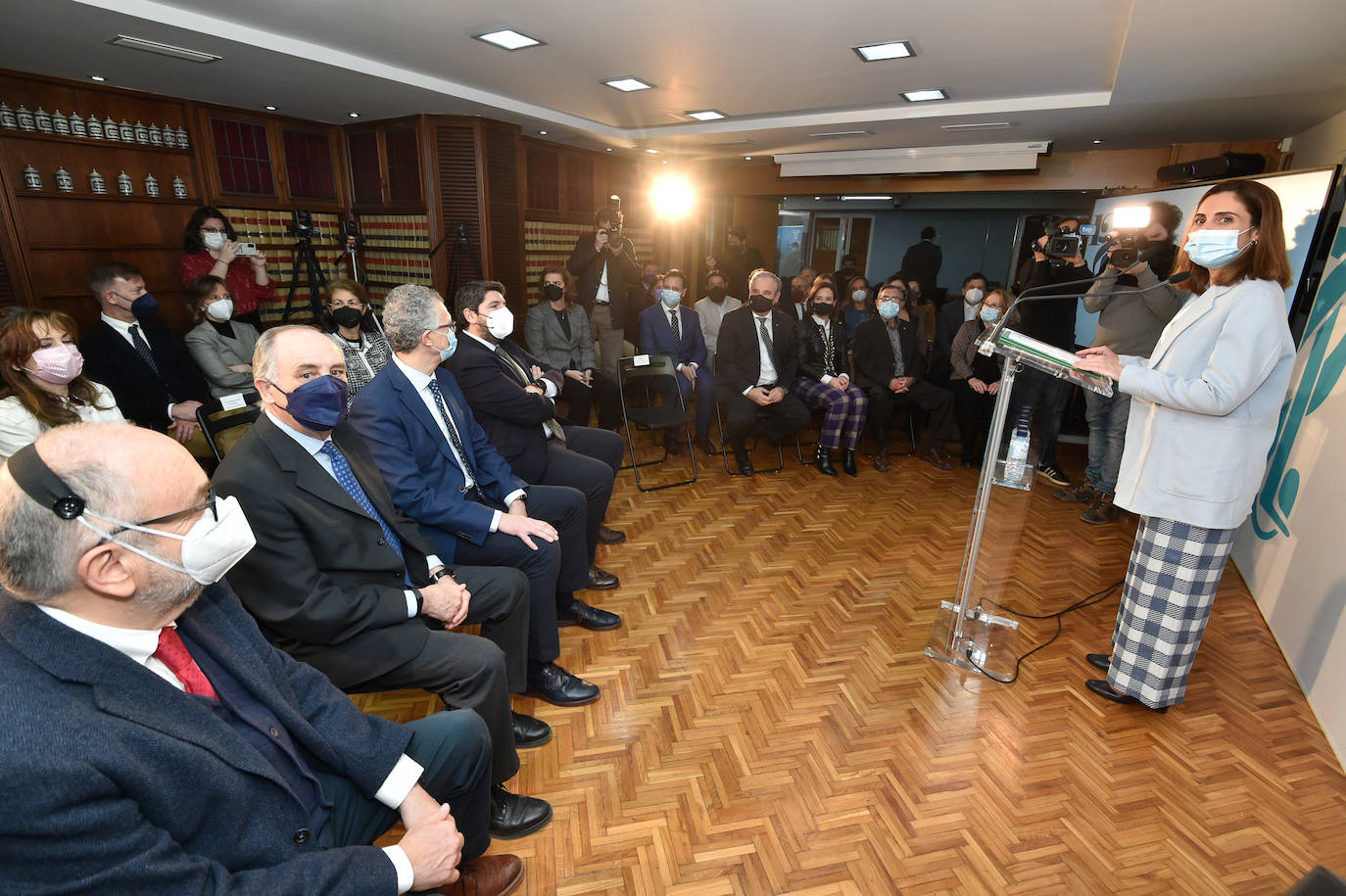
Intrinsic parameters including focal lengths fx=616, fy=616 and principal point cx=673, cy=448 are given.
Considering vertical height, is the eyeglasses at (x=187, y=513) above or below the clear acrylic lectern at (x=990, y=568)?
above

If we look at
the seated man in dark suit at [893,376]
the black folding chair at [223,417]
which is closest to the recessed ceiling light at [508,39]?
the black folding chair at [223,417]

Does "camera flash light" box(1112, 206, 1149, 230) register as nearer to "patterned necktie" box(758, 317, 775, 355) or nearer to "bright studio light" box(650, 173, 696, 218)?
"patterned necktie" box(758, 317, 775, 355)

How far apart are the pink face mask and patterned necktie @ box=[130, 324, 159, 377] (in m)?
1.22

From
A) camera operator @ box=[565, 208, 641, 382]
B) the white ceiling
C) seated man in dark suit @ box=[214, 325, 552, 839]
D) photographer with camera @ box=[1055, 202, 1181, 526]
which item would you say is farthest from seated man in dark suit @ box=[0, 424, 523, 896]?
camera operator @ box=[565, 208, 641, 382]

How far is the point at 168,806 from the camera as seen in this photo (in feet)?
3.23

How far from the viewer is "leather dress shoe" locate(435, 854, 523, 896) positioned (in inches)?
65.9

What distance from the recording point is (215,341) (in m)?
4.02

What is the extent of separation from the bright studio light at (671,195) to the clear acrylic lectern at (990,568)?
740 centimetres

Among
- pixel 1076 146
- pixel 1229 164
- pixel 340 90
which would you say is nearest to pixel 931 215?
pixel 1076 146

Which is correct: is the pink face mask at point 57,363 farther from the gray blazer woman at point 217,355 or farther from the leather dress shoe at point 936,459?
the leather dress shoe at point 936,459

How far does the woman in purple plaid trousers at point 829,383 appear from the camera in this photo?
5141 millimetres

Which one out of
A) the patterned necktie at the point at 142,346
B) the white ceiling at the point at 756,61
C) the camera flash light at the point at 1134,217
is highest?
the white ceiling at the point at 756,61

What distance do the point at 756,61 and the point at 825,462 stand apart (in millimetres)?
3088

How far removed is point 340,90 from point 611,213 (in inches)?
99.6
